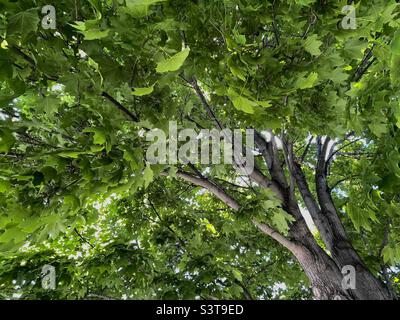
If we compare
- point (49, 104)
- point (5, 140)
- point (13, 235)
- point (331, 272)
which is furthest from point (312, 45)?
point (331, 272)

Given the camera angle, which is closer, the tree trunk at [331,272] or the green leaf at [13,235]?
the green leaf at [13,235]

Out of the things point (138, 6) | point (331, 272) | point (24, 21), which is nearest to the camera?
point (138, 6)

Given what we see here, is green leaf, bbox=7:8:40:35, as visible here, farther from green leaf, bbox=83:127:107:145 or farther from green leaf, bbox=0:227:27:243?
green leaf, bbox=0:227:27:243

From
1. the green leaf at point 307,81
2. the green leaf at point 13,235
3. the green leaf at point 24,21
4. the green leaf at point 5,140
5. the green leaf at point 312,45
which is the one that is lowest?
the green leaf at point 13,235

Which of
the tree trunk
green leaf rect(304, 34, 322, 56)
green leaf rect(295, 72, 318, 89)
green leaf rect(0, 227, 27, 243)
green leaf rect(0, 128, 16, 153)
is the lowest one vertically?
the tree trunk

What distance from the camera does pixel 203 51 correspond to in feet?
7.09

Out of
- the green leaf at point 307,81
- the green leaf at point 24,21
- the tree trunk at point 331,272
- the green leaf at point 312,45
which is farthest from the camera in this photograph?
the tree trunk at point 331,272

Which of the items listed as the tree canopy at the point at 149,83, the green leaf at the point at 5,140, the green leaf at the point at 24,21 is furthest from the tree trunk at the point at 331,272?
the green leaf at the point at 24,21

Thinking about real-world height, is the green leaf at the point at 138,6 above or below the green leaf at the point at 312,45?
below

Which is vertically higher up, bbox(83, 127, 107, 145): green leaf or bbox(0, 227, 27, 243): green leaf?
bbox(83, 127, 107, 145): green leaf

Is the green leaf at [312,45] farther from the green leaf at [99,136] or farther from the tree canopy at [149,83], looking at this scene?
the green leaf at [99,136]

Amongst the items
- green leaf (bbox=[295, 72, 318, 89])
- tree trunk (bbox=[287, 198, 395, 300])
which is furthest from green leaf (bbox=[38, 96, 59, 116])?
tree trunk (bbox=[287, 198, 395, 300])

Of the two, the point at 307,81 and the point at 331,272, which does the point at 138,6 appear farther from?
the point at 331,272

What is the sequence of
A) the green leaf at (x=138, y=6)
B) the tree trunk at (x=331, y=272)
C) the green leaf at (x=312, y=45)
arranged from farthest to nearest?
the tree trunk at (x=331, y=272), the green leaf at (x=312, y=45), the green leaf at (x=138, y=6)
